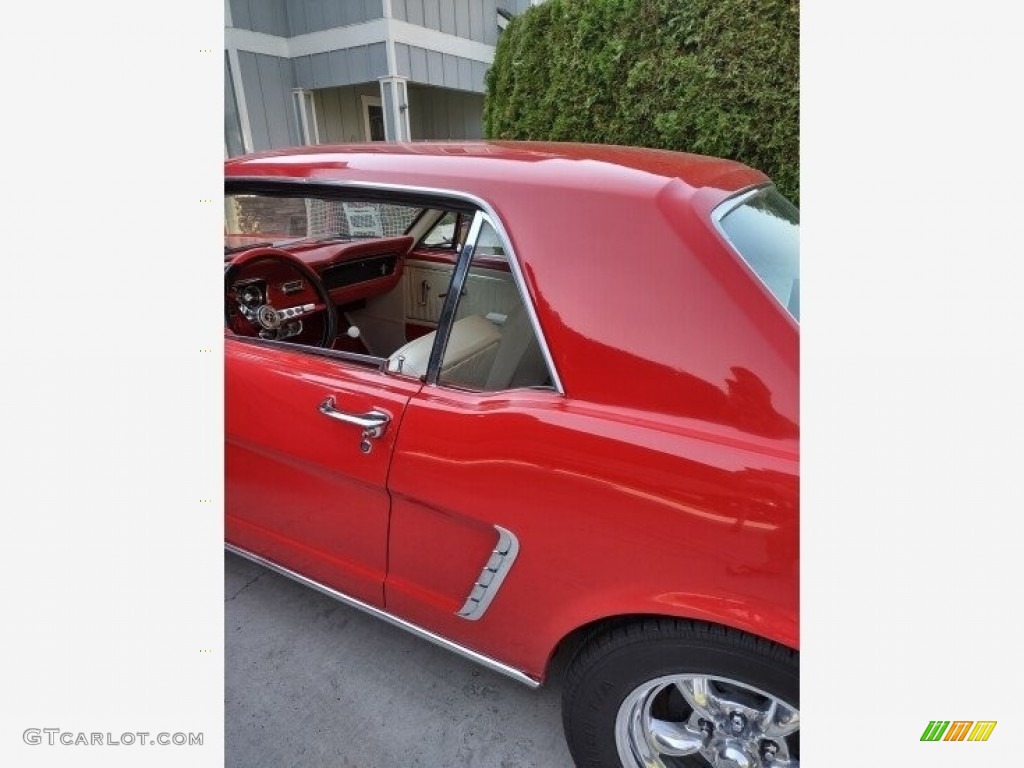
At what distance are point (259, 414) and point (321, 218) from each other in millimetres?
1685

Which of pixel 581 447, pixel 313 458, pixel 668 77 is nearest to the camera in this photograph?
pixel 581 447

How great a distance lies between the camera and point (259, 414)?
185cm

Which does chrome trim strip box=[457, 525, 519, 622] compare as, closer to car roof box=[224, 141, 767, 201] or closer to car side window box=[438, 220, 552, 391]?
car side window box=[438, 220, 552, 391]

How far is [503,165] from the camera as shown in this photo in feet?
5.16

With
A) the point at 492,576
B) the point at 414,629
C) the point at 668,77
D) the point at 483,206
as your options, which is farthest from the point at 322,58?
the point at 492,576

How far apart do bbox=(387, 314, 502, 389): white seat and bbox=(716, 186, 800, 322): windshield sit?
2.52 ft

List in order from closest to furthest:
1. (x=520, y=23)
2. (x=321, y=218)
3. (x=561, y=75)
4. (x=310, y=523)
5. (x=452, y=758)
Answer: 1. (x=452, y=758)
2. (x=310, y=523)
3. (x=321, y=218)
4. (x=561, y=75)
5. (x=520, y=23)

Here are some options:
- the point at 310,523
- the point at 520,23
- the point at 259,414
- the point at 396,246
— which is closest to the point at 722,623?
the point at 310,523

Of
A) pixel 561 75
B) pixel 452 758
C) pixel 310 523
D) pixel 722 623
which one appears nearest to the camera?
pixel 722 623

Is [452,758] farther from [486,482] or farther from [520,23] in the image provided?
[520,23]

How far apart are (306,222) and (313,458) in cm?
186

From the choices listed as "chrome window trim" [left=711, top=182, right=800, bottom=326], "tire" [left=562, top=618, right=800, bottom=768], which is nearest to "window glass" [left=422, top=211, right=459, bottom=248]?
"chrome window trim" [left=711, top=182, right=800, bottom=326]
